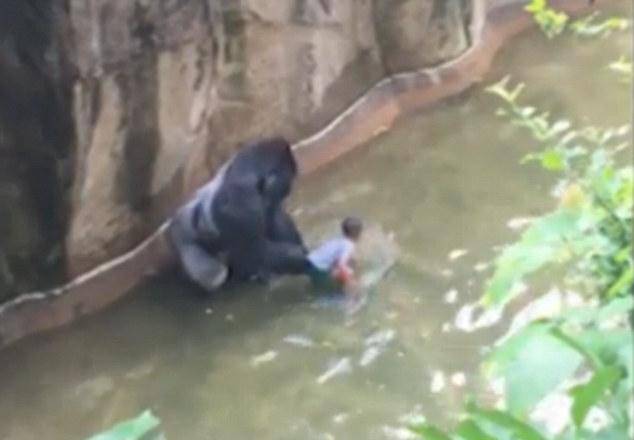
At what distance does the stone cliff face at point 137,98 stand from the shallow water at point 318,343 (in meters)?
0.24

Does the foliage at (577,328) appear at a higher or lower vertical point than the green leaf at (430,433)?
lower

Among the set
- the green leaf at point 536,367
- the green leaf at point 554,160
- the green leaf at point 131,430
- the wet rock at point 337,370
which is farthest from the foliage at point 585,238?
the wet rock at point 337,370

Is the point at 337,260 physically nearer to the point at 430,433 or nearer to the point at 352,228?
the point at 352,228

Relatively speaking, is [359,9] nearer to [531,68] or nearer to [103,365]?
[531,68]

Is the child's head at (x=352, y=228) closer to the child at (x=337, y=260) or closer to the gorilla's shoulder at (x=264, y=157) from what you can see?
the child at (x=337, y=260)

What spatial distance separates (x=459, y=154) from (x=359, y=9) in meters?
0.61

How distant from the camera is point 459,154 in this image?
15.9ft

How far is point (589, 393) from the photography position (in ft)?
3.29

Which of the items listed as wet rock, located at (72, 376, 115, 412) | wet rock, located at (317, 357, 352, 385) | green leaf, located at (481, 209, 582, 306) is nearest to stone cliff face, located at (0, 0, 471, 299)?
wet rock, located at (72, 376, 115, 412)

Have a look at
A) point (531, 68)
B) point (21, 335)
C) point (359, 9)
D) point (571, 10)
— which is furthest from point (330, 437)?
point (571, 10)

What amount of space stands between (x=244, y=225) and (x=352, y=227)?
0.31m

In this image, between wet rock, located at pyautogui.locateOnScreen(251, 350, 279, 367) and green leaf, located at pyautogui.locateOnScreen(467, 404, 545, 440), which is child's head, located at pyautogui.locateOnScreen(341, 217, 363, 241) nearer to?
wet rock, located at pyautogui.locateOnScreen(251, 350, 279, 367)

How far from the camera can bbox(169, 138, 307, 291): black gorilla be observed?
4.00 m

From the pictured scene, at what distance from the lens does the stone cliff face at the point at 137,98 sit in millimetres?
3861
